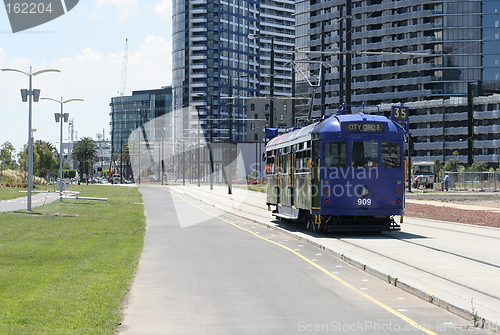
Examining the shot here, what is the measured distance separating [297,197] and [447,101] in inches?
3914

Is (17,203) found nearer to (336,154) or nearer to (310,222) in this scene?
(310,222)

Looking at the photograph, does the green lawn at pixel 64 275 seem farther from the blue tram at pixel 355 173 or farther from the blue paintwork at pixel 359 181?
the blue paintwork at pixel 359 181

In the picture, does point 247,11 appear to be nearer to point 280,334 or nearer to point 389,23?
point 389,23

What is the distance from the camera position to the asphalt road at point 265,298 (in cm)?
759

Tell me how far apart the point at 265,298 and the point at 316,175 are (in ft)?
32.8

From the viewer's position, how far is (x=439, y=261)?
1288 cm

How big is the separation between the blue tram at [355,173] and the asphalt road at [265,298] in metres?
3.05

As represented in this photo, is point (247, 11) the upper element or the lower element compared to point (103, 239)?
upper

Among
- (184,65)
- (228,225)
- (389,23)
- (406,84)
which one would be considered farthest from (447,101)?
(228,225)

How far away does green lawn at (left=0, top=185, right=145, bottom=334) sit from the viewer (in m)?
7.55

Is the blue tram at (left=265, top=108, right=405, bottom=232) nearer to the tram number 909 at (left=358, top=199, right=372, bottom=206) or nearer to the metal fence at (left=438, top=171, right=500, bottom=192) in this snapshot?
the tram number 909 at (left=358, top=199, right=372, bottom=206)

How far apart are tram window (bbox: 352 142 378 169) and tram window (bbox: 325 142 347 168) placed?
29cm

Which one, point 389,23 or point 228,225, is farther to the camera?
point 389,23

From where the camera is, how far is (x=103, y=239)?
18.4 metres
